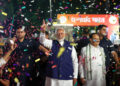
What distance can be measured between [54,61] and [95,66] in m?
0.68

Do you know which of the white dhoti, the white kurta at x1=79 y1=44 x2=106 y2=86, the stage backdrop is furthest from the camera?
the stage backdrop

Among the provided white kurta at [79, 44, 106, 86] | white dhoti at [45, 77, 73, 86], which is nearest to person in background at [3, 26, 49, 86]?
white dhoti at [45, 77, 73, 86]

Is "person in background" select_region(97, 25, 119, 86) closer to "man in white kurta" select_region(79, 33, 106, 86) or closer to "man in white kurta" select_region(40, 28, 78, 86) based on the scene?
"man in white kurta" select_region(79, 33, 106, 86)

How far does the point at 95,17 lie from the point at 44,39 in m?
1.44

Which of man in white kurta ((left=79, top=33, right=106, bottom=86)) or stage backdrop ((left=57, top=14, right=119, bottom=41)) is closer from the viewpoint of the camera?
man in white kurta ((left=79, top=33, right=106, bottom=86))

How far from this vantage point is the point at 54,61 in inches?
94.6

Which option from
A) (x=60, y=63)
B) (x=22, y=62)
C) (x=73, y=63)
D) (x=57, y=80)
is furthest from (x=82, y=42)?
(x=22, y=62)

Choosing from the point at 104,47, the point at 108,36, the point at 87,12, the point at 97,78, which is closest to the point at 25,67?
the point at 97,78

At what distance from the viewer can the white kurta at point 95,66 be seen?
268 centimetres

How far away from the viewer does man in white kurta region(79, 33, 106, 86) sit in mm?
2672

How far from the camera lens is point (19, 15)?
3539mm

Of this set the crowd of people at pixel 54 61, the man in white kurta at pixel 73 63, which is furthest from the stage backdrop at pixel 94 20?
the man in white kurta at pixel 73 63

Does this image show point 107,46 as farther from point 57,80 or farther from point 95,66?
point 57,80

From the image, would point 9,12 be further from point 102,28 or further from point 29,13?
point 102,28
